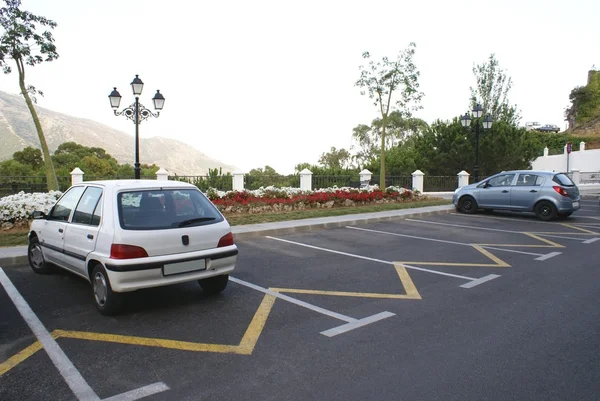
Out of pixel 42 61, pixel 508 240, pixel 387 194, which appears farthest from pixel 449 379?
pixel 42 61

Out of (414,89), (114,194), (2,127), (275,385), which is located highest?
(2,127)

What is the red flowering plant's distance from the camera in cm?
1503

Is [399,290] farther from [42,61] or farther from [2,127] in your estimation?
[2,127]

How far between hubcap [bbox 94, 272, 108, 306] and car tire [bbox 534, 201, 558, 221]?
538 inches

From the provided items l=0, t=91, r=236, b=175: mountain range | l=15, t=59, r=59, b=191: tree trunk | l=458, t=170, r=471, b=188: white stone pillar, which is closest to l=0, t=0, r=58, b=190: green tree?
l=15, t=59, r=59, b=191: tree trunk

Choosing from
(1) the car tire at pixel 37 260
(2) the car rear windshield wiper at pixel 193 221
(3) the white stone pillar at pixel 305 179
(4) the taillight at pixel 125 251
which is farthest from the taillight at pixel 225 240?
(3) the white stone pillar at pixel 305 179

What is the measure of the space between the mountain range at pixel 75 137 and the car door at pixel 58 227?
353ft

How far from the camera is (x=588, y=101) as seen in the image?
59719mm

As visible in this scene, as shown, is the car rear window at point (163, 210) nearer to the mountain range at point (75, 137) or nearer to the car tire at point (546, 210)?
the car tire at point (546, 210)

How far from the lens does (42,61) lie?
1783 centimetres

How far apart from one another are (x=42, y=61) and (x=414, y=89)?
54.2ft

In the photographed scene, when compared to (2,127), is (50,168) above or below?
below

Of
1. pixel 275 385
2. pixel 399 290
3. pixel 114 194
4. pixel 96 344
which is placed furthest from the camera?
pixel 399 290

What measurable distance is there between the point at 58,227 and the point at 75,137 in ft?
555
